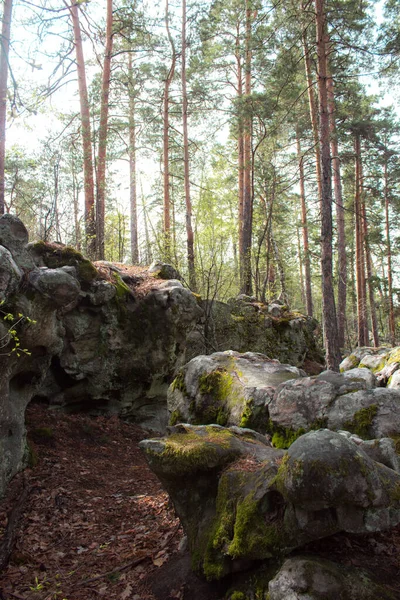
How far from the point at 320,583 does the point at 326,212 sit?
925cm

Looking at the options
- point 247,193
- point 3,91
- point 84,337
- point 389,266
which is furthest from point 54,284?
point 389,266

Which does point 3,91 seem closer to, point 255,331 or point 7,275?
point 7,275

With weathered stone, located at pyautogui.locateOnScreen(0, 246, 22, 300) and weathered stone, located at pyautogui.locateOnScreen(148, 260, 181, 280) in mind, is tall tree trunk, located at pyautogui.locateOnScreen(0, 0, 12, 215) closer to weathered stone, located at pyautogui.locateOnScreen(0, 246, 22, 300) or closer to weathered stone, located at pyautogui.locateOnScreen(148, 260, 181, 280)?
weathered stone, located at pyautogui.locateOnScreen(148, 260, 181, 280)

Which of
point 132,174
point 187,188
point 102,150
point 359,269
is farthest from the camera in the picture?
point 132,174

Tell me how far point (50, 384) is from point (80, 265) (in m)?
2.36

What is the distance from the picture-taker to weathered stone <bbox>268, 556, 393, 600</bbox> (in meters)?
2.35

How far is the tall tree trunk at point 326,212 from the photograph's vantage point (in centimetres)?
1014

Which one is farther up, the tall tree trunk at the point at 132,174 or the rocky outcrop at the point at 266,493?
the tall tree trunk at the point at 132,174

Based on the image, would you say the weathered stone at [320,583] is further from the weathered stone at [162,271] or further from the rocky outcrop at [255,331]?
the weathered stone at [162,271]

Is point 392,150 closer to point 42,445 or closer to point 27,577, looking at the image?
point 42,445

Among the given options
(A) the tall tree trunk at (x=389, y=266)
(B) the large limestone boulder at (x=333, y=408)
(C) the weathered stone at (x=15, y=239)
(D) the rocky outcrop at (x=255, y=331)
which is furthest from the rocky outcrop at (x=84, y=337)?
(A) the tall tree trunk at (x=389, y=266)

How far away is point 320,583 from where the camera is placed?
239 cm

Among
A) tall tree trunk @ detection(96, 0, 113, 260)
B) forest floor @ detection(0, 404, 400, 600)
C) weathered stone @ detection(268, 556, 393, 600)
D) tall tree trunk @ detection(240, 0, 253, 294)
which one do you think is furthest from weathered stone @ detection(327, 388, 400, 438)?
tall tree trunk @ detection(240, 0, 253, 294)

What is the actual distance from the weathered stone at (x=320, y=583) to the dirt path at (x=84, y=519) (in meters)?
1.30
